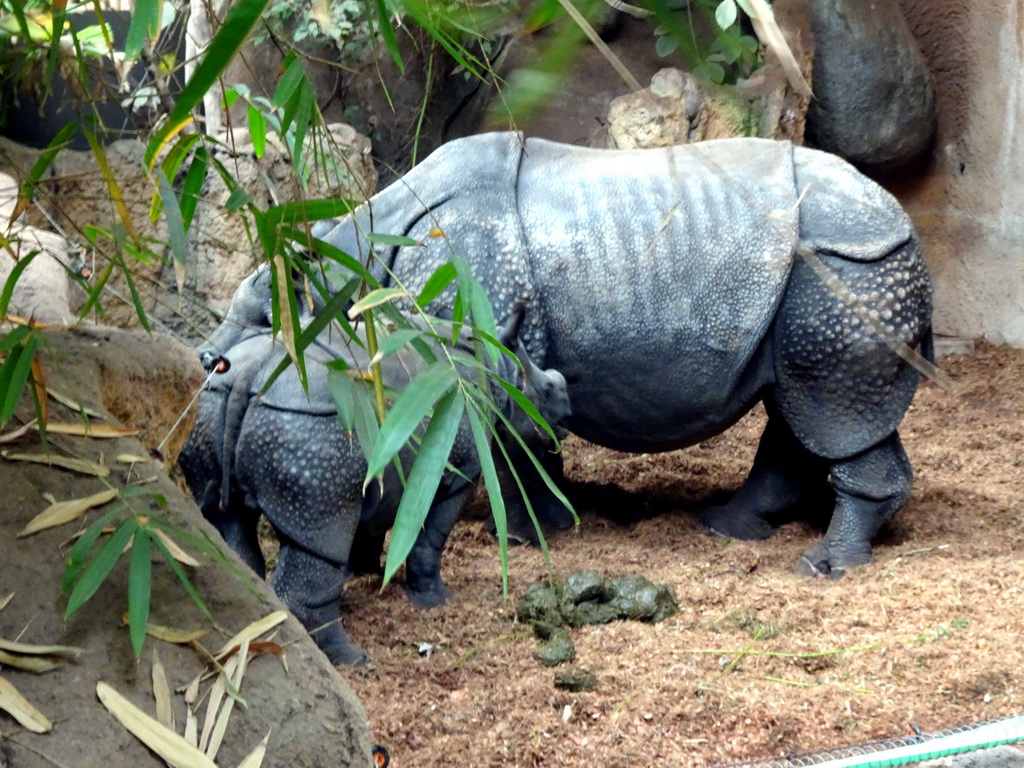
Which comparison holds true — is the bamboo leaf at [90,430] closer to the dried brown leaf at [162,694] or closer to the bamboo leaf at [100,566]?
the bamboo leaf at [100,566]

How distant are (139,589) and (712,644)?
1.42 m

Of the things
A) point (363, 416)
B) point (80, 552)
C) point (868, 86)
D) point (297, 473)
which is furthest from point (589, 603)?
point (868, 86)

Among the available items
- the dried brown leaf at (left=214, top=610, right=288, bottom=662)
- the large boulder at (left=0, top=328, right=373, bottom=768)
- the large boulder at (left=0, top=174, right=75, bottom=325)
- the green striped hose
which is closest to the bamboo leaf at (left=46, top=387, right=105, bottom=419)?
the large boulder at (left=0, top=328, right=373, bottom=768)

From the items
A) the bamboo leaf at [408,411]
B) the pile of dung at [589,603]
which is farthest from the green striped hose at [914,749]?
the bamboo leaf at [408,411]

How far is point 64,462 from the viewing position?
1.38 m

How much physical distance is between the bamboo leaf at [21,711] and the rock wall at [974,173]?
431cm

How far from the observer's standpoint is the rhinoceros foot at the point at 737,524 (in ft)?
10.6

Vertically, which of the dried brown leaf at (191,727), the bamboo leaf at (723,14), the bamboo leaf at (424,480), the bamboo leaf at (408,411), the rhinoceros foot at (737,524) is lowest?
the rhinoceros foot at (737,524)

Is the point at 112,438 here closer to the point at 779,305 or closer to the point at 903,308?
the point at 779,305

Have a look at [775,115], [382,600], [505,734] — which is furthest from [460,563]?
[775,115]

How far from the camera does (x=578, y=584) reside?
243 cm

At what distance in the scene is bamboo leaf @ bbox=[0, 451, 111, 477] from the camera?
1.36 meters

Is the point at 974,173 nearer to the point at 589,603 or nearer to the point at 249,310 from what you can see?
the point at 589,603

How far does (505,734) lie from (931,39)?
150 inches
